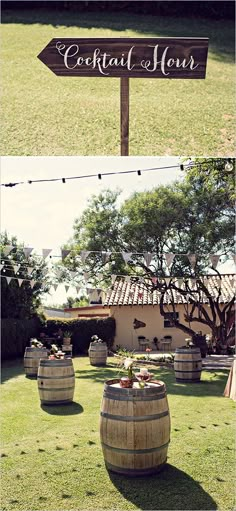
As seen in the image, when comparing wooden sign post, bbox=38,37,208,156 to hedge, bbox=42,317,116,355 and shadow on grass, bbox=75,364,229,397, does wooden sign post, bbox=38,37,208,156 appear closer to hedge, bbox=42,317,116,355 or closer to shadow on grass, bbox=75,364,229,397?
shadow on grass, bbox=75,364,229,397

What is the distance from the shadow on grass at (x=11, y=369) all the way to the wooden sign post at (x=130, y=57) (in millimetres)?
10392

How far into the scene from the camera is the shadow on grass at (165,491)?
5348 mm

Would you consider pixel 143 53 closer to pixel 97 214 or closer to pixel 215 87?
pixel 97 214

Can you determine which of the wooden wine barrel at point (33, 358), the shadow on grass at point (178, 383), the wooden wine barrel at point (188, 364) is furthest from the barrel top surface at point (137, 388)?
the wooden wine barrel at point (33, 358)

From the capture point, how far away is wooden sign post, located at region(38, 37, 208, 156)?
20.4 ft

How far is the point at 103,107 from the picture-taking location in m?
18.1

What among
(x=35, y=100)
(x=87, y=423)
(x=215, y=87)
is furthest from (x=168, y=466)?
(x=215, y=87)

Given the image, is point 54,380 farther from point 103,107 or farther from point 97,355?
point 103,107

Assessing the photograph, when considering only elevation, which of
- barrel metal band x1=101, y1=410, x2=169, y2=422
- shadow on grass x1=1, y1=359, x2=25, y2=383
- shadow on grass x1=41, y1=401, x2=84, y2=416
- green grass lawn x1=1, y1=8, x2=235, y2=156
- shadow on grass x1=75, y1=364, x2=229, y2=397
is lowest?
shadow on grass x1=1, y1=359, x2=25, y2=383

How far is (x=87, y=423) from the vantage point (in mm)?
8742

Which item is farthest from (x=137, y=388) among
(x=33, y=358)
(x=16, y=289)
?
(x=16, y=289)

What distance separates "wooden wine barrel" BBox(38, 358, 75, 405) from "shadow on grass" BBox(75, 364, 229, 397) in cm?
144

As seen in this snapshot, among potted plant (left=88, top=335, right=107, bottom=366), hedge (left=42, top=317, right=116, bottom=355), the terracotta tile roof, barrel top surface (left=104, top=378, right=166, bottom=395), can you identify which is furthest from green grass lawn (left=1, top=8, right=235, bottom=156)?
hedge (left=42, top=317, right=116, bottom=355)

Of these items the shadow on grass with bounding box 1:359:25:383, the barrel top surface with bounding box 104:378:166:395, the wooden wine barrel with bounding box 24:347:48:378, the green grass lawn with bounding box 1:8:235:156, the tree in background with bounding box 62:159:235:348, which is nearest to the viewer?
the barrel top surface with bounding box 104:378:166:395
